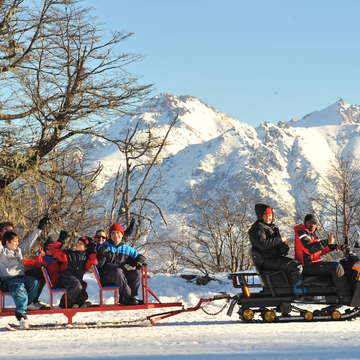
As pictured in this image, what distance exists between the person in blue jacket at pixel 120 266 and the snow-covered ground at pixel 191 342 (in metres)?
0.59

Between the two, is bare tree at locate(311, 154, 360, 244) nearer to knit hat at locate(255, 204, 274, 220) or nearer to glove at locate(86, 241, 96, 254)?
knit hat at locate(255, 204, 274, 220)

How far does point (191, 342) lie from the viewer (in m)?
6.77

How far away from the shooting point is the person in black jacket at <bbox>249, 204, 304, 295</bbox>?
921cm

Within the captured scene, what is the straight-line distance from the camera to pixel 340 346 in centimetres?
621

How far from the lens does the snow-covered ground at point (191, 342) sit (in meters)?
5.89

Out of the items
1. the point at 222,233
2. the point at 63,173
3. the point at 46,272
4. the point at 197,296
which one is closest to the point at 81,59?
the point at 63,173

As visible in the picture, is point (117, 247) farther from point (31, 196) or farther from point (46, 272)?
point (31, 196)

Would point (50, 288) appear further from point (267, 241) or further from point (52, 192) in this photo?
point (52, 192)

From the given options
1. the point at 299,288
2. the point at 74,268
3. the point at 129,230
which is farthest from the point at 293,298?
the point at 74,268

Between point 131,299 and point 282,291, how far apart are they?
2.20 metres

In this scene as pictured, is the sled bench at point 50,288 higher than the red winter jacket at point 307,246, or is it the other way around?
the red winter jacket at point 307,246

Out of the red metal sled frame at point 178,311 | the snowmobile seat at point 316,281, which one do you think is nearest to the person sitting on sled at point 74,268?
the red metal sled frame at point 178,311

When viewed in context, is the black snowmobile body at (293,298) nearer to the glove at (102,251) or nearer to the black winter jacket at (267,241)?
the black winter jacket at (267,241)

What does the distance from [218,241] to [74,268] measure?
1973 cm
